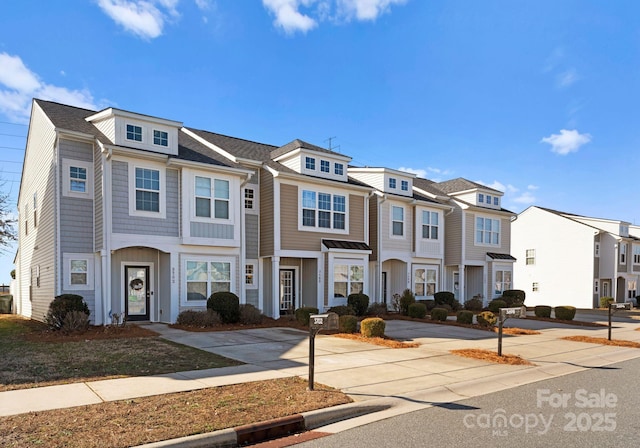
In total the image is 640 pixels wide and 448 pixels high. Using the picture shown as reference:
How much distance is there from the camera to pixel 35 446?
4.88 m

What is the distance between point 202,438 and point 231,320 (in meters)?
11.4

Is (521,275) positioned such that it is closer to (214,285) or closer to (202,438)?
(214,285)

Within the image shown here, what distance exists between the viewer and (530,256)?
1576 inches

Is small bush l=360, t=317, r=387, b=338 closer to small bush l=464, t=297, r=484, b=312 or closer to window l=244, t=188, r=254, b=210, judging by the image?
window l=244, t=188, r=254, b=210

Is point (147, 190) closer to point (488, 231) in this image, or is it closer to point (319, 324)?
point (319, 324)

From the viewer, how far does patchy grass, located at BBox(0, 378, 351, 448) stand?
5.14 m

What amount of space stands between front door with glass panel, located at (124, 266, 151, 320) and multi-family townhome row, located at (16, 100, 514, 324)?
0.12 ft

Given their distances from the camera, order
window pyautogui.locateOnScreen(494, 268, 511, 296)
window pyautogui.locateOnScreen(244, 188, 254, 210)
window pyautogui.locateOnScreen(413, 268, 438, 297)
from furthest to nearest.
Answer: window pyautogui.locateOnScreen(494, 268, 511, 296) → window pyautogui.locateOnScreen(413, 268, 438, 297) → window pyautogui.locateOnScreen(244, 188, 254, 210)

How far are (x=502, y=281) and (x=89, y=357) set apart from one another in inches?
1032

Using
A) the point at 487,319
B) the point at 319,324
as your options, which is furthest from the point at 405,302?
the point at 319,324

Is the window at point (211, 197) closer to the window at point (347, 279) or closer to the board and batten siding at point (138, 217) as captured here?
the board and batten siding at point (138, 217)

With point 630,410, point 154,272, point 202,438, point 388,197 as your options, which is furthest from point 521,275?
point 202,438

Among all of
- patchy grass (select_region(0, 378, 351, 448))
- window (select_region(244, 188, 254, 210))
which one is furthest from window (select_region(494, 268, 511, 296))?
patchy grass (select_region(0, 378, 351, 448))

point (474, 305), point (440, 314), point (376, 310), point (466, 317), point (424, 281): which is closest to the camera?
point (466, 317)
